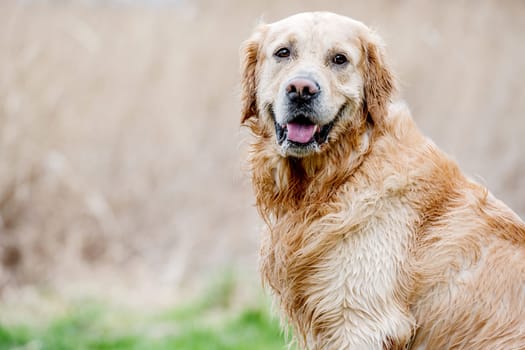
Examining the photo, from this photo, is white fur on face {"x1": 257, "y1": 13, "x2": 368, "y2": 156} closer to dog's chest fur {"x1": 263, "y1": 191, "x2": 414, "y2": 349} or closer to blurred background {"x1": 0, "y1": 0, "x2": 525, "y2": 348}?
dog's chest fur {"x1": 263, "y1": 191, "x2": 414, "y2": 349}

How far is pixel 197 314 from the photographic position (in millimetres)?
7586

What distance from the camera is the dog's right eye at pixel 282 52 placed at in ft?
13.2

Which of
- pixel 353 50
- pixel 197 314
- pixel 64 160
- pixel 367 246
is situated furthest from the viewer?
pixel 64 160

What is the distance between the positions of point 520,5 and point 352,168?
7.81 m

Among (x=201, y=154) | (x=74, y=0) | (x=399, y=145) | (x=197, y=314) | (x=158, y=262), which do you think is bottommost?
(x=399, y=145)

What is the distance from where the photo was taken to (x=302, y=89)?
12.3ft

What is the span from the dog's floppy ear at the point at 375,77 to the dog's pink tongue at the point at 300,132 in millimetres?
332

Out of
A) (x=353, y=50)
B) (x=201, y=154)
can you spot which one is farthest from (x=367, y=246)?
(x=201, y=154)

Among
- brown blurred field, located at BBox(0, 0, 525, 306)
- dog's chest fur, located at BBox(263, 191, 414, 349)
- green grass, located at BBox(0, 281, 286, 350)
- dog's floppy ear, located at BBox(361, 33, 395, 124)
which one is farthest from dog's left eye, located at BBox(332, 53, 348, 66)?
brown blurred field, located at BBox(0, 0, 525, 306)

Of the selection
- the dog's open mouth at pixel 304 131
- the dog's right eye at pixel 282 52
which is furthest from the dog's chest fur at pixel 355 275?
the dog's right eye at pixel 282 52

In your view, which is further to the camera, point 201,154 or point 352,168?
point 201,154

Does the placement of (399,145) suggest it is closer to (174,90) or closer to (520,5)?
(174,90)

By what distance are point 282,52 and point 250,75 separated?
0.99 ft

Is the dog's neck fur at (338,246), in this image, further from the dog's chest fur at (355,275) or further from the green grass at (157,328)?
the green grass at (157,328)
